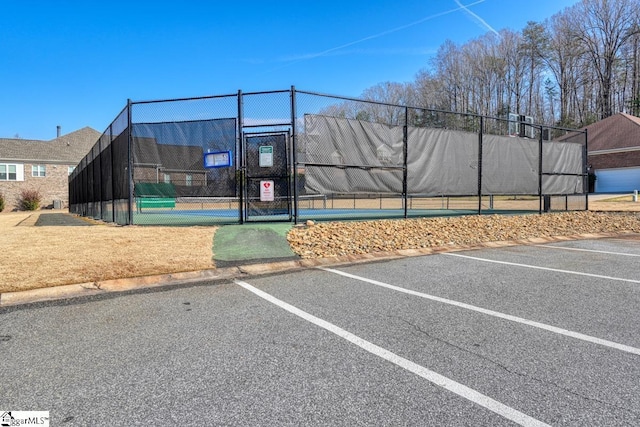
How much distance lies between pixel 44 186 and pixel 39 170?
1606 mm

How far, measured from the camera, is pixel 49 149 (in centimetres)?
3962

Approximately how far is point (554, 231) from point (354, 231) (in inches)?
222

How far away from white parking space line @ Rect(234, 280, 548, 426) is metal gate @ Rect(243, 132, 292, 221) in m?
4.77

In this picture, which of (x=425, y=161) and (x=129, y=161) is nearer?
(x=129, y=161)

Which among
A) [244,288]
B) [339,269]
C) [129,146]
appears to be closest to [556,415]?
[244,288]

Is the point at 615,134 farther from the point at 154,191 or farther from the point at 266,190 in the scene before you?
the point at 154,191

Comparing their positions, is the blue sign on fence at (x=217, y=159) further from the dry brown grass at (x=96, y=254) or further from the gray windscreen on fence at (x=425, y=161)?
the gray windscreen on fence at (x=425, y=161)

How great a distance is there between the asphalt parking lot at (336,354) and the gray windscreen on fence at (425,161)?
3882 millimetres

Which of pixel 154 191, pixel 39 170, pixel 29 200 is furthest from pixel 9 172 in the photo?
pixel 154 191

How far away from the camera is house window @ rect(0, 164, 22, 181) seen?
35.9 meters

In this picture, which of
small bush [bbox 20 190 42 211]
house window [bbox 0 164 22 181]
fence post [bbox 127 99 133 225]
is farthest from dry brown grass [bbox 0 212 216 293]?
house window [bbox 0 164 22 181]

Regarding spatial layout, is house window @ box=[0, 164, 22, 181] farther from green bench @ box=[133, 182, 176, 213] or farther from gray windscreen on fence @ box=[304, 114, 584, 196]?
gray windscreen on fence @ box=[304, 114, 584, 196]

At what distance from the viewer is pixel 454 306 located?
436 centimetres

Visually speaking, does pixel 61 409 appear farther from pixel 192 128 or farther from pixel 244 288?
pixel 192 128
